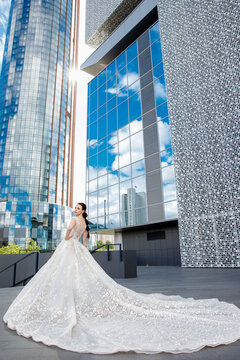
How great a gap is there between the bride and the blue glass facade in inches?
507

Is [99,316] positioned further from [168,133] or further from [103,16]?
[103,16]

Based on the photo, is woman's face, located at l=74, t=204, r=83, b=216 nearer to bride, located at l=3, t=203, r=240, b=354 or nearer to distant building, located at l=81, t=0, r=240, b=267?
bride, located at l=3, t=203, r=240, b=354

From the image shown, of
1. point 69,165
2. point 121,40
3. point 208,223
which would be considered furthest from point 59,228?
point 208,223

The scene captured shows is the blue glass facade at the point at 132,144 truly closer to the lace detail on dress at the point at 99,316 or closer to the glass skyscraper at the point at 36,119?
the lace detail on dress at the point at 99,316

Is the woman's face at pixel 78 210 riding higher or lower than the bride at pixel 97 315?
higher

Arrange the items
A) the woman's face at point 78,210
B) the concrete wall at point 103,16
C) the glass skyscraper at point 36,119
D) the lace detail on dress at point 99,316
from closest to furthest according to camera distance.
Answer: the lace detail on dress at point 99,316
the woman's face at point 78,210
the concrete wall at point 103,16
the glass skyscraper at point 36,119

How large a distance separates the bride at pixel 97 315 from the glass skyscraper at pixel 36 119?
4558cm

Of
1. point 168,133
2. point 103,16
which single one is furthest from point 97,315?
point 103,16

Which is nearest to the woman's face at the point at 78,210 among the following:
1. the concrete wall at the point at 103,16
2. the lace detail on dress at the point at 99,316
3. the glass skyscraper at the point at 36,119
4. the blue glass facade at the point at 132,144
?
the lace detail on dress at the point at 99,316

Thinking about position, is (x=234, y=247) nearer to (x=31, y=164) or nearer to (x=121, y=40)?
(x=121, y=40)

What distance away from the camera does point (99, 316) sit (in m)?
3.16

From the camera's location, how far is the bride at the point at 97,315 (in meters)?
2.25

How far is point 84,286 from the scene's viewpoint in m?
3.48

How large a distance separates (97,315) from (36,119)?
64016 millimetres
